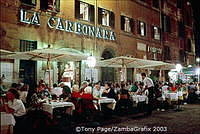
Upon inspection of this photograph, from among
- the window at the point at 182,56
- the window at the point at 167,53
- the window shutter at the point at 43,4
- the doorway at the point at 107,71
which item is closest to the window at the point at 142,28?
the window at the point at 167,53

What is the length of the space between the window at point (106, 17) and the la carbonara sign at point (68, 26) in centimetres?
60

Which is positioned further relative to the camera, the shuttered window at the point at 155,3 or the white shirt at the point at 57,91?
the shuttered window at the point at 155,3

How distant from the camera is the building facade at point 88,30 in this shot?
1141cm

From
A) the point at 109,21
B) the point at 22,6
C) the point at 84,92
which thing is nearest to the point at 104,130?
the point at 84,92

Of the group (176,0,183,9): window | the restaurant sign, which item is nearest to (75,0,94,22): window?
the restaurant sign

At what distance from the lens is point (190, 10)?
28.8 metres

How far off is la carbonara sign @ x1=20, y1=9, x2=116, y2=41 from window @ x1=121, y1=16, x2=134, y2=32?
1604 millimetres

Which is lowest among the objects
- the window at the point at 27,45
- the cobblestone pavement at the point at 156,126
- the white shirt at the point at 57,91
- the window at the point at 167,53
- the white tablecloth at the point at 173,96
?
the cobblestone pavement at the point at 156,126

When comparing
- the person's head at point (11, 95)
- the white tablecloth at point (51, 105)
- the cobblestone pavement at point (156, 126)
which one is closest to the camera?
the person's head at point (11, 95)

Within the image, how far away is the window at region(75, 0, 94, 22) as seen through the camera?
14.3m

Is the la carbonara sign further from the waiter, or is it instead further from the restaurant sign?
the waiter

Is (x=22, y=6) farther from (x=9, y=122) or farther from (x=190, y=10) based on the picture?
(x=190, y=10)

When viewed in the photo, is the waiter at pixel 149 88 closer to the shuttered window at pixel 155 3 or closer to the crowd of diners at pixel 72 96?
the crowd of diners at pixel 72 96

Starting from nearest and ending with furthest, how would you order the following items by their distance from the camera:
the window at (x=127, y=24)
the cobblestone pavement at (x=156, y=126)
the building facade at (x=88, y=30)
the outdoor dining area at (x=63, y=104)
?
the outdoor dining area at (x=63, y=104)
the cobblestone pavement at (x=156, y=126)
the building facade at (x=88, y=30)
the window at (x=127, y=24)
